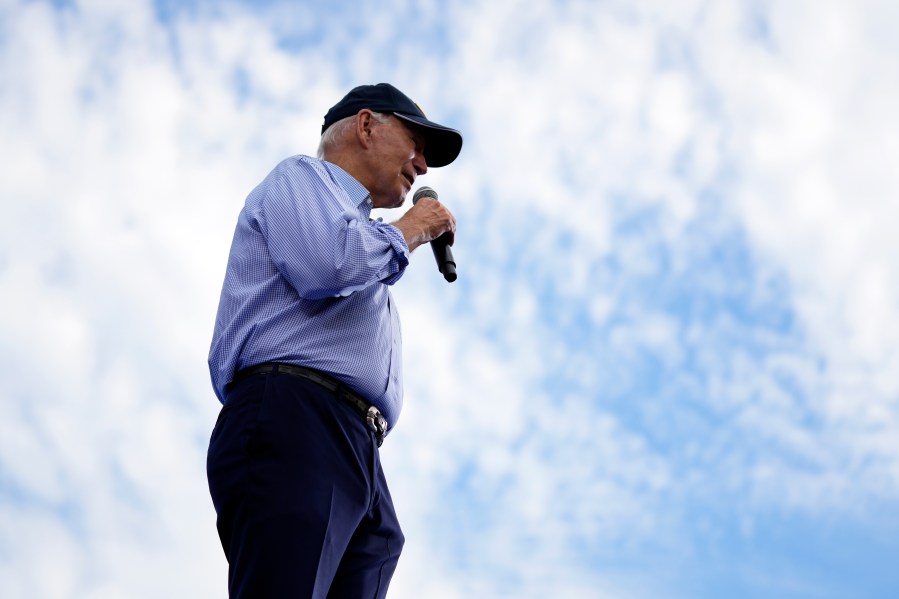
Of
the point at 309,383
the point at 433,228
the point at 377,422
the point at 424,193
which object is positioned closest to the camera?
the point at 309,383

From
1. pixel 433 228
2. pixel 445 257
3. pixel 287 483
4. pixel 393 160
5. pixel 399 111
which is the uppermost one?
pixel 399 111

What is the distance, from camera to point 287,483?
221 centimetres

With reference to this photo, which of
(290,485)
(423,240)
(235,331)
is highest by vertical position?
(423,240)

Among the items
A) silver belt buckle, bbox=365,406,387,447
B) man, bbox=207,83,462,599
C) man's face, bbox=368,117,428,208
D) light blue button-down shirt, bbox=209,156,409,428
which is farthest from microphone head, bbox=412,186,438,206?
→ silver belt buckle, bbox=365,406,387,447

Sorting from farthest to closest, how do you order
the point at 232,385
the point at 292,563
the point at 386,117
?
the point at 386,117 < the point at 232,385 < the point at 292,563

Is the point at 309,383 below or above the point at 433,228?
below

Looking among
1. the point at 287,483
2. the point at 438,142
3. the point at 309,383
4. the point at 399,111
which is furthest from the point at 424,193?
the point at 287,483

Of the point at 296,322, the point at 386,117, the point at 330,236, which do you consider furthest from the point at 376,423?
the point at 386,117

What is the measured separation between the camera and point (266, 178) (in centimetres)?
270

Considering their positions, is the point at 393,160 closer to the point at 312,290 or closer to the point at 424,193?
the point at 424,193

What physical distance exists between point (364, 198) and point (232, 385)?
2.22 feet

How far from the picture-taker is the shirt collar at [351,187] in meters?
2.71

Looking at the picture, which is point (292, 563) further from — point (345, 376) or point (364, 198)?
point (364, 198)

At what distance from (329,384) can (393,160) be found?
0.84m
